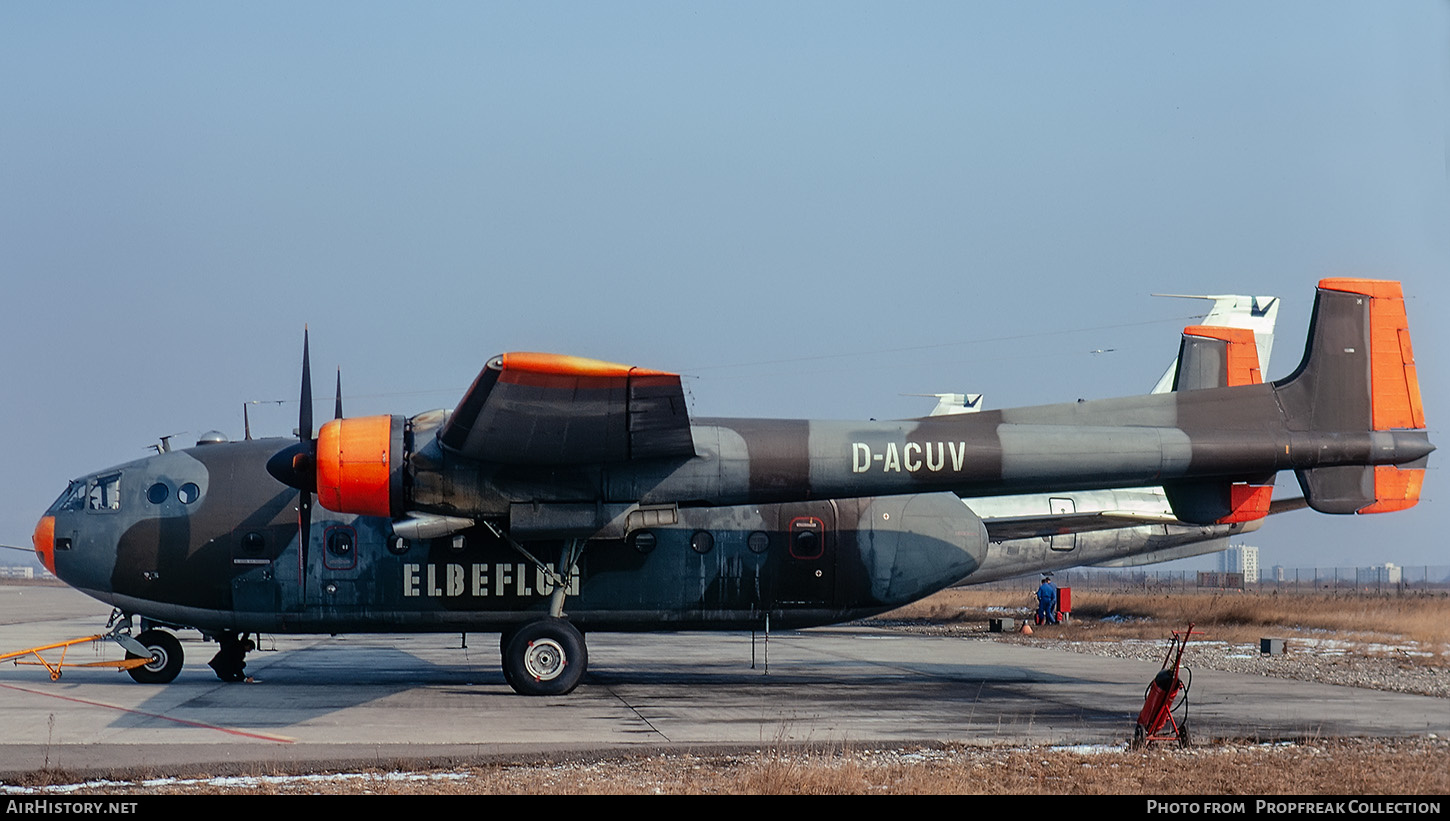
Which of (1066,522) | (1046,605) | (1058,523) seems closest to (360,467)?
(1058,523)

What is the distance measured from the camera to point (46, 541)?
63.3 ft

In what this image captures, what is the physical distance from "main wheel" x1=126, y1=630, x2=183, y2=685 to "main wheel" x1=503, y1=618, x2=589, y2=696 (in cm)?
610

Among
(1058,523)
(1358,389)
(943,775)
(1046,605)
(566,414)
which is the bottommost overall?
(1046,605)

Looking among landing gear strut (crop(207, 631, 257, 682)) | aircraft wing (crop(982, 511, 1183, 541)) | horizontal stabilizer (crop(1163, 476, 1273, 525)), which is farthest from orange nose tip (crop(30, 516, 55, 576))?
aircraft wing (crop(982, 511, 1183, 541))

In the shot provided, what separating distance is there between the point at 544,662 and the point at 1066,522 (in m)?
17.2

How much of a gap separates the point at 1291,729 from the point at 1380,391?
20.9 ft

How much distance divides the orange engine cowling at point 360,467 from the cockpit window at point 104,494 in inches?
192

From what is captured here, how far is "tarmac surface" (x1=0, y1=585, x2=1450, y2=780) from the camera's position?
1288 centimetres

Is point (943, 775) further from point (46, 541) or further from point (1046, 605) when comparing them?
point (1046, 605)

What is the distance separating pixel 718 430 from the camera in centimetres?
1723
